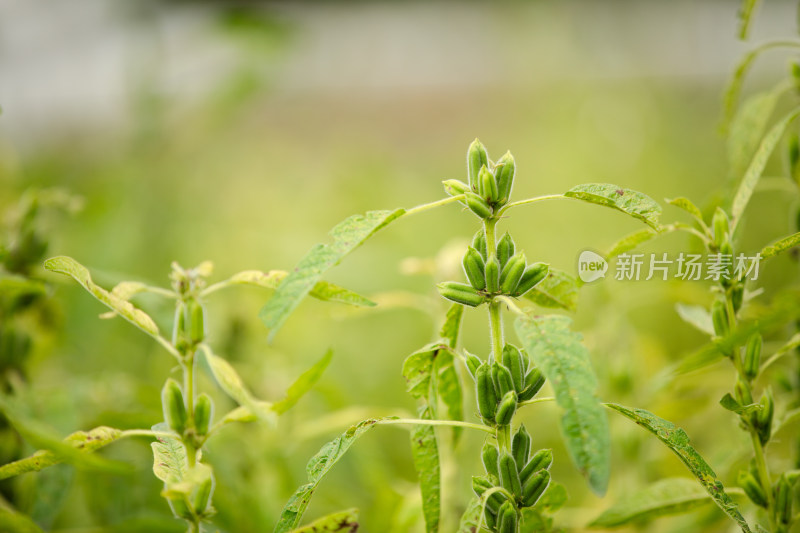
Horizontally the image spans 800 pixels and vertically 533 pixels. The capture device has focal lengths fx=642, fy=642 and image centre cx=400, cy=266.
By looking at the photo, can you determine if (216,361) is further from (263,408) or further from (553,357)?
(553,357)

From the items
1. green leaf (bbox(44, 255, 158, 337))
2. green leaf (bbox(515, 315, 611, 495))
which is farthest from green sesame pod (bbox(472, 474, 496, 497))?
green leaf (bbox(44, 255, 158, 337))

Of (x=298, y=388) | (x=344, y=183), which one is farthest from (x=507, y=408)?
(x=344, y=183)

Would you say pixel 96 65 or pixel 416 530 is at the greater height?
pixel 96 65

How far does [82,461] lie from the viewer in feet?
1.08

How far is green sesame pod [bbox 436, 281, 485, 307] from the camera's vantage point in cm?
36

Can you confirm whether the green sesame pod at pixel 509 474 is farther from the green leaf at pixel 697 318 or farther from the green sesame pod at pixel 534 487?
the green leaf at pixel 697 318

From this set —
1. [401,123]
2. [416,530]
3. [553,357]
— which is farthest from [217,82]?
[401,123]

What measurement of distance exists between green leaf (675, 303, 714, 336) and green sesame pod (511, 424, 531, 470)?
151mm

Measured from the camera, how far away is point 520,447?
37cm

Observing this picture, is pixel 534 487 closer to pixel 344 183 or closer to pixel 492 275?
pixel 492 275

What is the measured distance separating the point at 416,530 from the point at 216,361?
0.30 metres

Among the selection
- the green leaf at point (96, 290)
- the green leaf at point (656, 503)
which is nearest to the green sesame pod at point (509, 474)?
the green leaf at point (656, 503)

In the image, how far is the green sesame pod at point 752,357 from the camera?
41 cm

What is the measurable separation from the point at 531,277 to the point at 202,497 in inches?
8.7
